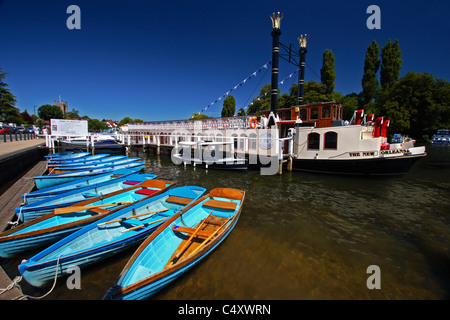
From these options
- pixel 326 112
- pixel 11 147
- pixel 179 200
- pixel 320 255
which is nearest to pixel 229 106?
pixel 326 112

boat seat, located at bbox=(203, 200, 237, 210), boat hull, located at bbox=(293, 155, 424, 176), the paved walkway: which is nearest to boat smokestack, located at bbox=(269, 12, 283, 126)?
boat hull, located at bbox=(293, 155, 424, 176)

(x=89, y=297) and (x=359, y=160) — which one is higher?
(x=359, y=160)

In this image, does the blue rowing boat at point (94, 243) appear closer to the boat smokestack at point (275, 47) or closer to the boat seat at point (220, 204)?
the boat seat at point (220, 204)

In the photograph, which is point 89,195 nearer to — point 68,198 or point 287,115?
A: point 68,198

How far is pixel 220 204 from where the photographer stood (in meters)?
8.63

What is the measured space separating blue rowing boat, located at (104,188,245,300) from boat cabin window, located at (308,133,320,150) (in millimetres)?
12166

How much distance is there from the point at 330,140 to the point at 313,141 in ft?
4.82

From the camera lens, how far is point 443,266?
5945 millimetres

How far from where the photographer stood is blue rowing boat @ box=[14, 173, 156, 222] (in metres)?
6.92

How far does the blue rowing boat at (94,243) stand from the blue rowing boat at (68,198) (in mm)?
2505

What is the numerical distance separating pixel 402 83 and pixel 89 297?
48101mm
